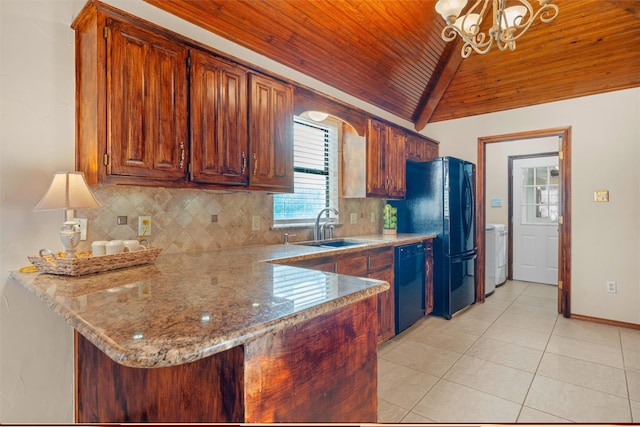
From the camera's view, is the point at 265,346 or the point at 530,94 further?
the point at 530,94

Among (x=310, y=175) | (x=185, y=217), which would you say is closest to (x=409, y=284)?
(x=310, y=175)

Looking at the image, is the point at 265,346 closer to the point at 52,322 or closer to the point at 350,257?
the point at 52,322

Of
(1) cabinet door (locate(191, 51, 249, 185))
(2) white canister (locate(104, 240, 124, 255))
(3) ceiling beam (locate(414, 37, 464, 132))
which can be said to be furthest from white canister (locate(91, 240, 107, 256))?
(3) ceiling beam (locate(414, 37, 464, 132))

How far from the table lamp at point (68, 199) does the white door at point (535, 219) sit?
5966 millimetres

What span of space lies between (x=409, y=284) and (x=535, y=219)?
3503 mm

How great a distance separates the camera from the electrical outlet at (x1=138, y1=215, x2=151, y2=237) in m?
1.96

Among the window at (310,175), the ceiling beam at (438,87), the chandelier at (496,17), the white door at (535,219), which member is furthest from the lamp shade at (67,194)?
the white door at (535,219)

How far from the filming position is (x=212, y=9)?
2252 mm

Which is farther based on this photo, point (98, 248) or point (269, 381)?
point (98, 248)

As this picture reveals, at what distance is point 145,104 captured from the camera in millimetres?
1695

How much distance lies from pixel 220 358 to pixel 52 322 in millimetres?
1402

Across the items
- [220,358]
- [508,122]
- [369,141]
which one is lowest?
[220,358]

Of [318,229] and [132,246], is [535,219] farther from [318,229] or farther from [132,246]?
[132,246]

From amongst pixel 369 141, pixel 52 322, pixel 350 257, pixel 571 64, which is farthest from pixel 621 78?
pixel 52 322
